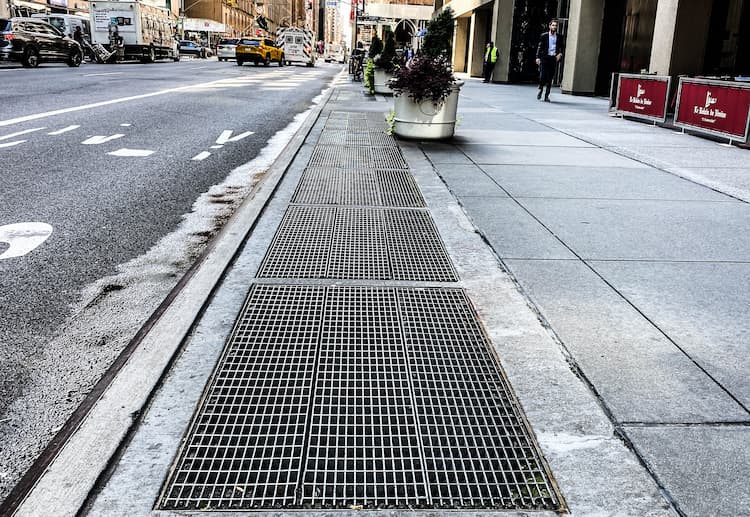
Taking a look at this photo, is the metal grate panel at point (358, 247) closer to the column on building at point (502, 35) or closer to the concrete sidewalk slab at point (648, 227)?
the concrete sidewalk slab at point (648, 227)

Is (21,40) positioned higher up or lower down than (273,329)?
higher up

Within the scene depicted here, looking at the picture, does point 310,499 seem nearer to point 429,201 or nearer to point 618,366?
point 618,366

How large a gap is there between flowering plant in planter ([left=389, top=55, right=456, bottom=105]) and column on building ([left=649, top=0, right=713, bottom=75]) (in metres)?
8.66

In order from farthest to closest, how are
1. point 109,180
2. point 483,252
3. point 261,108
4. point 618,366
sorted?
1. point 261,108
2. point 109,180
3. point 483,252
4. point 618,366

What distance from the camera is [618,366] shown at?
319cm

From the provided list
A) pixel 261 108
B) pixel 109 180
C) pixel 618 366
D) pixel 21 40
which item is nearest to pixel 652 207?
pixel 618 366

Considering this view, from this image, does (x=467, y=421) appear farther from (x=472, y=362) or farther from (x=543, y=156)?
(x=543, y=156)

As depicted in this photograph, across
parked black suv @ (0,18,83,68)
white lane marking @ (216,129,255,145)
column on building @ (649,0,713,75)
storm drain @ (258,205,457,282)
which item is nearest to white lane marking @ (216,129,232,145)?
white lane marking @ (216,129,255,145)

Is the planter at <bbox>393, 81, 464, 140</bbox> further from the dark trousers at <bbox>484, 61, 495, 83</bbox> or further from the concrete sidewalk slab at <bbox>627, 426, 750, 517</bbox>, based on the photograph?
the dark trousers at <bbox>484, 61, 495, 83</bbox>

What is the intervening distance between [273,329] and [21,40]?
31.5m

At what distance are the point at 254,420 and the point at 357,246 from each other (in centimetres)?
243

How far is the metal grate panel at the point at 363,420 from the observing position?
228 cm

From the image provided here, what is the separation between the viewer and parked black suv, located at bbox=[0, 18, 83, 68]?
94.2 ft

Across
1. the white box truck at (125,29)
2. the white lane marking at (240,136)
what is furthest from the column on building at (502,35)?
the white lane marking at (240,136)
